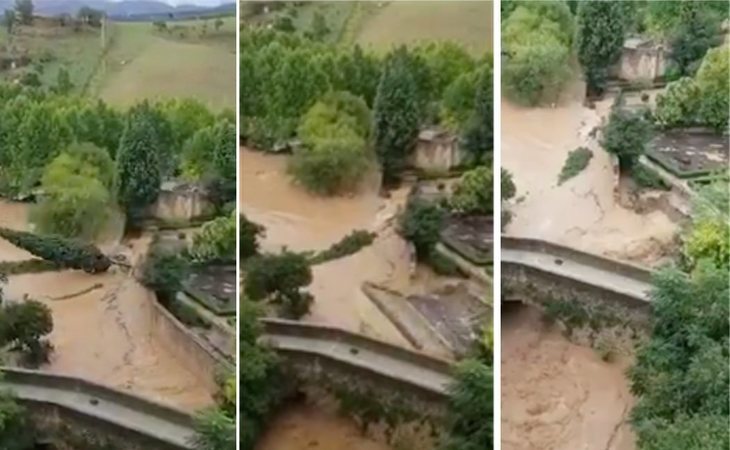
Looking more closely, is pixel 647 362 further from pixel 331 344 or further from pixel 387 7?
pixel 387 7

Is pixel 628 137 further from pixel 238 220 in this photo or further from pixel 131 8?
pixel 131 8

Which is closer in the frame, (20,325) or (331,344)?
(20,325)

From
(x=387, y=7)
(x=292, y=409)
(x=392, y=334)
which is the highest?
(x=387, y=7)

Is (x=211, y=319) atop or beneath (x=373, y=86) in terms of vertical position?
beneath

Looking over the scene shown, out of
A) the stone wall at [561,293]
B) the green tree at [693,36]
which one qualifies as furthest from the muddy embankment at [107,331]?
the green tree at [693,36]

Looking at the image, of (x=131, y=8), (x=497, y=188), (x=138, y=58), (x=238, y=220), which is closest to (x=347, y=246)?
(x=238, y=220)

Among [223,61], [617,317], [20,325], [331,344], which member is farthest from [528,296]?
[20,325]

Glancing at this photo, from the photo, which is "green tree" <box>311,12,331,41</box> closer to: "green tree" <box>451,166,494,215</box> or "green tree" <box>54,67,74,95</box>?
"green tree" <box>451,166,494,215</box>
